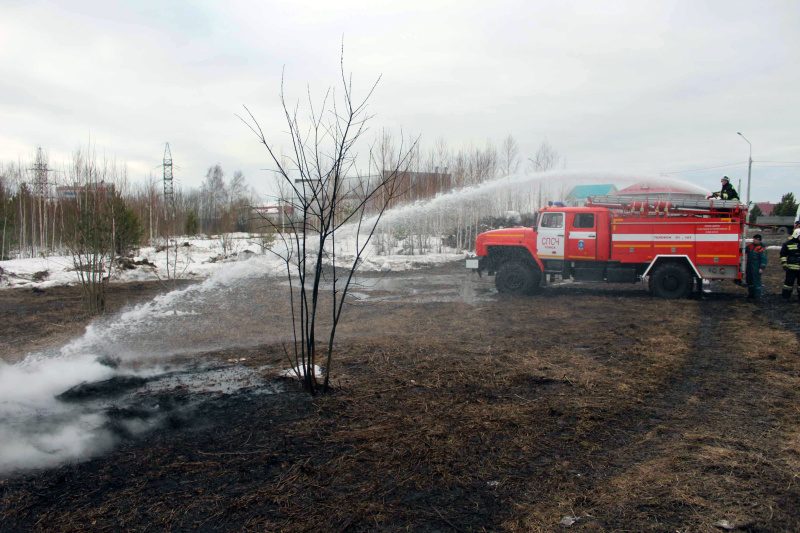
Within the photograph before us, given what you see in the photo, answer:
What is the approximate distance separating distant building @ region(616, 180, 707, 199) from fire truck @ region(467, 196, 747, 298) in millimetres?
688

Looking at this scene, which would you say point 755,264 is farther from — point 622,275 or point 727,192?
point 622,275

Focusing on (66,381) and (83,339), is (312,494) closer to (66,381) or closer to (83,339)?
(66,381)

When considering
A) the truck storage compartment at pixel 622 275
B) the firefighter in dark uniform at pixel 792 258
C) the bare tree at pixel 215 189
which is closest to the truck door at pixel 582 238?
the truck storage compartment at pixel 622 275

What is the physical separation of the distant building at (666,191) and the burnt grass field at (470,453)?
7029mm

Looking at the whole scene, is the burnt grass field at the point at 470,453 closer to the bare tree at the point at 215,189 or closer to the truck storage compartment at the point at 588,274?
the truck storage compartment at the point at 588,274

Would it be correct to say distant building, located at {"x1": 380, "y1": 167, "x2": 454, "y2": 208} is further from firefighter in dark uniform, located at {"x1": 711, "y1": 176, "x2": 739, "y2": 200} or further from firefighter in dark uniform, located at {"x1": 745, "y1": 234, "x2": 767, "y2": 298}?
firefighter in dark uniform, located at {"x1": 745, "y1": 234, "x2": 767, "y2": 298}

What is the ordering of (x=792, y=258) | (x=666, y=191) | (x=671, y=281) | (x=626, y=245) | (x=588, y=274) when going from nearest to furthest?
(x=792, y=258) < (x=671, y=281) < (x=626, y=245) < (x=588, y=274) < (x=666, y=191)

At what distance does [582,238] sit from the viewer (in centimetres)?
1333

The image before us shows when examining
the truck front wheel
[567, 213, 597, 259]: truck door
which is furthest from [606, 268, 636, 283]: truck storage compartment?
the truck front wheel

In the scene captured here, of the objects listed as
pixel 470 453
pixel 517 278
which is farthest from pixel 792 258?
pixel 470 453

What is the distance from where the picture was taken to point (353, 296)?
13.5 m

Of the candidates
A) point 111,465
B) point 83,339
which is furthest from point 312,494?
point 83,339

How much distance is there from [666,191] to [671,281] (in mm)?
2982

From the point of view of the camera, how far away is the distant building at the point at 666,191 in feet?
43.9
